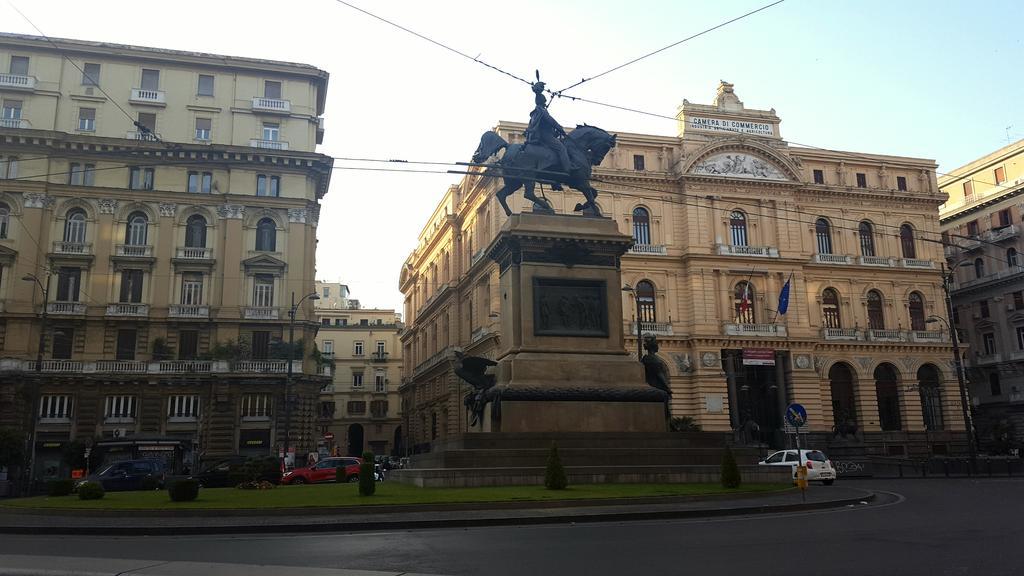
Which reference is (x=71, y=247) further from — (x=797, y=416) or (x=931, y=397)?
(x=931, y=397)

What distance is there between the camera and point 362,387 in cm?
9344

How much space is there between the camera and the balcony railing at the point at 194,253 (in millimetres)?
52938

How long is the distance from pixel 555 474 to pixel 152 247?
Result: 143 feet

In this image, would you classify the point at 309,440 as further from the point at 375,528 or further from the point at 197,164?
the point at 375,528

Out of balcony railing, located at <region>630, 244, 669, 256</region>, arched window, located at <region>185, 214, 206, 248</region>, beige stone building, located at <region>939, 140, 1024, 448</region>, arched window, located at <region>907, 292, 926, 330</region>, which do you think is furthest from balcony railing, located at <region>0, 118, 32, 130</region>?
beige stone building, located at <region>939, 140, 1024, 448</region>

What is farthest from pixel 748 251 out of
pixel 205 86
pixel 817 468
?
pixel 205 86

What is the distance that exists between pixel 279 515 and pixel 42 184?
45.2 m

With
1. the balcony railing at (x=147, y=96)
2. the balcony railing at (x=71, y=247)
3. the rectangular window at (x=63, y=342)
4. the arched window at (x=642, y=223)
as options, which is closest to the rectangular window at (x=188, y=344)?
the rectangular window at (x=63, y=342)

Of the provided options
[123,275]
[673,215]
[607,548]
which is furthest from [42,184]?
[607,548]

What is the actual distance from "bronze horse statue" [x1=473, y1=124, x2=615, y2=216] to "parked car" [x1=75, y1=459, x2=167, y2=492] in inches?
568

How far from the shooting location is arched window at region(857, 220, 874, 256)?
62.0 m

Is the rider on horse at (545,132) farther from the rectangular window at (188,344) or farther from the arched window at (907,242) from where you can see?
the arched window at (907,242)

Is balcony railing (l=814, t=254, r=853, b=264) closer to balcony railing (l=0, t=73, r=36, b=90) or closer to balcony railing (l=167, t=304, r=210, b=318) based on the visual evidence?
balcony railing (l=167, t=304, r=210, b=318)

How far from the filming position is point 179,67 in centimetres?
5553
